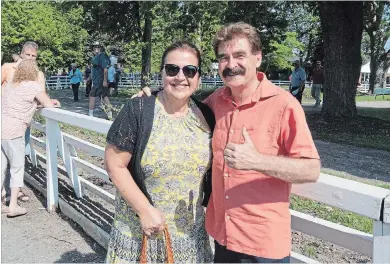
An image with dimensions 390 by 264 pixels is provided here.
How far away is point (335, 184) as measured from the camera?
2111mm

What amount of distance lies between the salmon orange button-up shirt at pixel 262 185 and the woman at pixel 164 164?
272 mm

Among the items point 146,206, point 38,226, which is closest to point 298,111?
point 146,206

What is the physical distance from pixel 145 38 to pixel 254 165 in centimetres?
2704

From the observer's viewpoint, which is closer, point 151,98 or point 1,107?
point 151,98

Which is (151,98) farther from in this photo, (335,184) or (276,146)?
(335,184)

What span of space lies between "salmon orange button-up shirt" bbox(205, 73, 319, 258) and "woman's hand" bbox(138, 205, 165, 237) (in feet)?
1.10

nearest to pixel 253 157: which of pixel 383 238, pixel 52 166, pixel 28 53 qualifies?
pixel 383 238

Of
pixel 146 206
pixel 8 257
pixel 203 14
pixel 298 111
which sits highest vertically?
pixel 203 14

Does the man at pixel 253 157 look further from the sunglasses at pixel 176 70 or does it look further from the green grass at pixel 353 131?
the green grass at pixel 353 131

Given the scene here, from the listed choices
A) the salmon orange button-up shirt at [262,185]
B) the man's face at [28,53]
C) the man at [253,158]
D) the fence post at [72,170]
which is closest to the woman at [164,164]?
the man at [253,158]

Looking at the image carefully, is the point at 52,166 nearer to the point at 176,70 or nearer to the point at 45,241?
the point at 45,241

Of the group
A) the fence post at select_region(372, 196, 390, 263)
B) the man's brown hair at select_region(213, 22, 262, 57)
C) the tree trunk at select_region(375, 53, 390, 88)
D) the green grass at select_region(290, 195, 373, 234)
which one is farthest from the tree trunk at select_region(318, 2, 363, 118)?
the tree trunk at select_region(375, 53, 390, 88)

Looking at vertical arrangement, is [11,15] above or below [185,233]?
above

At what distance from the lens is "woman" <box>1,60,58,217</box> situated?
5.02 meters
